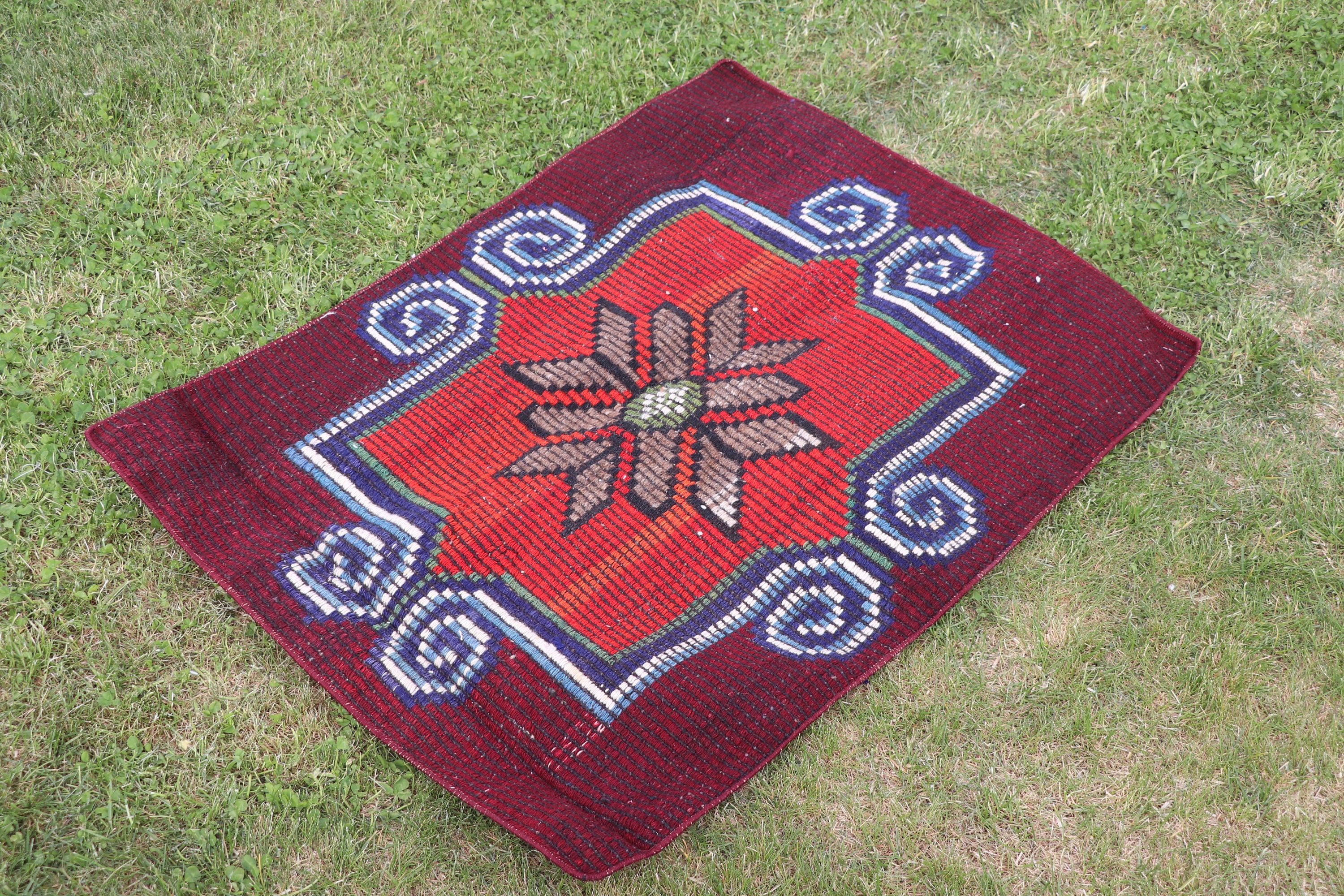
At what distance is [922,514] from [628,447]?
62 centimetres

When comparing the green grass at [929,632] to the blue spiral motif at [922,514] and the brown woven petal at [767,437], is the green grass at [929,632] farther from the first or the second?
the brown woven petal at [767,437]

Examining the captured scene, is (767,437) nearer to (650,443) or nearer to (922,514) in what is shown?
(650,443)

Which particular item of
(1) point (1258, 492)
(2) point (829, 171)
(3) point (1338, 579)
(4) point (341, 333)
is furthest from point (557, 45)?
(3) point (1338, 579)

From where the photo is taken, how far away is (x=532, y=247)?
2764 millimetres

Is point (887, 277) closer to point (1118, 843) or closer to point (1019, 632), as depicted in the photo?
point (1019, 632)

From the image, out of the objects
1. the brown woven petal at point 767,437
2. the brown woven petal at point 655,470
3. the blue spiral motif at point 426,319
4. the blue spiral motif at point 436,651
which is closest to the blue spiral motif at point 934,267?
the brown woven petal at point 767,437

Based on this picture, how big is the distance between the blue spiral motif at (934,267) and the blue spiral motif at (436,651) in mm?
1232

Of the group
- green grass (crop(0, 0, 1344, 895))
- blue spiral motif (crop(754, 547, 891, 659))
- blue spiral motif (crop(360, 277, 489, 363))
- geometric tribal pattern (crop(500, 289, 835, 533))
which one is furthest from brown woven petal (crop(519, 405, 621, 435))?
green grass (crop(0, 0, 1344, 895))

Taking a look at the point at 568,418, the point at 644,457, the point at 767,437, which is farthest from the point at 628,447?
the point at 767,437

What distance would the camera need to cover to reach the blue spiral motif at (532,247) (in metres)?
2.71

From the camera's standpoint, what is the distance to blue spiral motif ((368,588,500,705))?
2.09m

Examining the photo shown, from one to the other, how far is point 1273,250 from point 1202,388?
1.79ft

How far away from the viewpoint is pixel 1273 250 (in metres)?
2.86

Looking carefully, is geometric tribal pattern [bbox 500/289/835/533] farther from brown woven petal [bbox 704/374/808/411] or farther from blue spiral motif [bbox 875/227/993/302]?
blue spiral motif [bbox 875/227/993/302]
